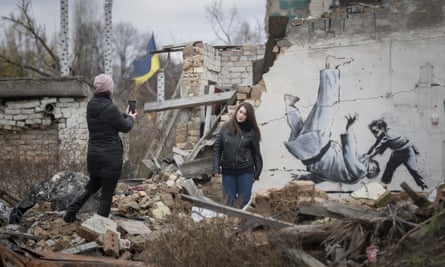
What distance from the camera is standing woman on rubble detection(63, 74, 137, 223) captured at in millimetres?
7297

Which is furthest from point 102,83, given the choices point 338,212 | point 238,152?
point 338,212

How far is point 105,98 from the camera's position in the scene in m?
7.43

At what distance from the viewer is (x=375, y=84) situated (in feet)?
32.7

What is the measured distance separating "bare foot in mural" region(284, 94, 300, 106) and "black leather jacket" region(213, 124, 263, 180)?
2094 mm

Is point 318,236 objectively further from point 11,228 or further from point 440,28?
point 440,28

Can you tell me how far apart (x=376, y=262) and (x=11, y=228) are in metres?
4.50

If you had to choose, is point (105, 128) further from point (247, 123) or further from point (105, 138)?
point (247, 123)

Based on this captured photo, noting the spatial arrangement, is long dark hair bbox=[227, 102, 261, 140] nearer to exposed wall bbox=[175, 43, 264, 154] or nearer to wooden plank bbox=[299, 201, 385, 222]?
exposed wall bbox=[175, 43, 264, 154]

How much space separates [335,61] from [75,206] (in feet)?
15.3

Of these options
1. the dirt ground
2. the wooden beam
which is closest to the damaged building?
the wooden beam

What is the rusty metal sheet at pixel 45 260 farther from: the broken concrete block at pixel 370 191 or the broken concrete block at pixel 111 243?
the broken concrete block at pixel 370 191

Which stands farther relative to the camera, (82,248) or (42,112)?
(42,112)

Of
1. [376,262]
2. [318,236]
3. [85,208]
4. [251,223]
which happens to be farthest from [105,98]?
[376,262]

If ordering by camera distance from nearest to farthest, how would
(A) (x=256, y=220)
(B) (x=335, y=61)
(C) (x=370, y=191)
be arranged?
(A) (x=256, y=220) < (C) (x=370, y=191) < (B) (x=335, y=61)
